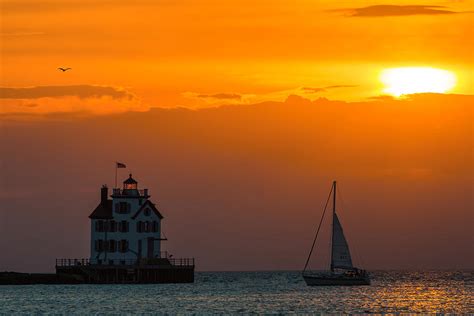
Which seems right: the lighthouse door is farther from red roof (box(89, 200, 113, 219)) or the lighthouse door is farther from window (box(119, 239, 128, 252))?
red roof (box(89, 200, 113, 219))

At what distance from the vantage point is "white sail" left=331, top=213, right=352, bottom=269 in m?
149

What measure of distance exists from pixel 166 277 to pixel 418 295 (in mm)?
31730

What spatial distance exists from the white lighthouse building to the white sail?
20.6m

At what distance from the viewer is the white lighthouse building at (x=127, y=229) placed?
493 feet

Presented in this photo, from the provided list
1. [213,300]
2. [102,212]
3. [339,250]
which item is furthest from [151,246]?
[213,300]

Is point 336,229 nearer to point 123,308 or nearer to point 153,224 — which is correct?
point 153,224

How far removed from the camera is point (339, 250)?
149125 millimetres

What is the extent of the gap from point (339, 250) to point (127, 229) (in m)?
25.2

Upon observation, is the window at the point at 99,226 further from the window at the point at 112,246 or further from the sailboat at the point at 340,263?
the sailboat at the point at 340,263

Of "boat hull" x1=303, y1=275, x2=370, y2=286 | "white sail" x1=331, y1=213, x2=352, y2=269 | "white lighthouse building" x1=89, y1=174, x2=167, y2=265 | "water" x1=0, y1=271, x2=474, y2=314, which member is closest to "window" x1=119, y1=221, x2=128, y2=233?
"white lighthouse building" x1=89, y1=174, x2=167, y2=265

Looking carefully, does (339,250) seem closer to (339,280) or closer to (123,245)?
(339,280)

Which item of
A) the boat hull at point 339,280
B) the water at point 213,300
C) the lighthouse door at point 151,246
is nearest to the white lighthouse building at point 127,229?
the lighthouse door at point 151,246

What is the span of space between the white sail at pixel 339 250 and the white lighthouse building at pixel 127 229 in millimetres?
20573

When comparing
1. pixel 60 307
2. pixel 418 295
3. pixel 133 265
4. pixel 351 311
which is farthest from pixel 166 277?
pixel 351 311
